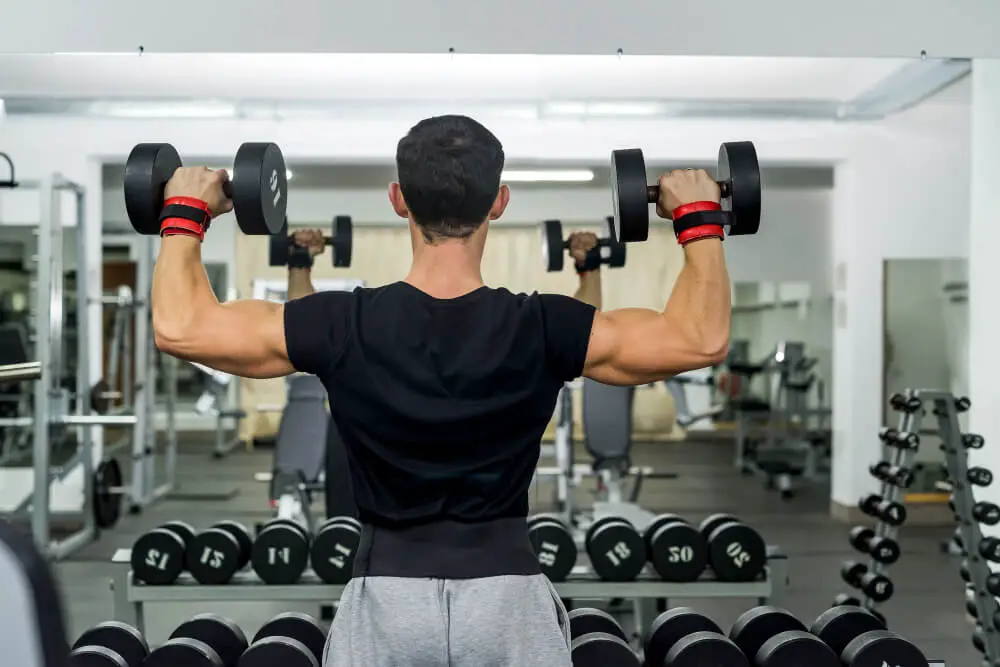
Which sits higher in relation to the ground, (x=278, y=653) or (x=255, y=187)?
(x=255, y=187)

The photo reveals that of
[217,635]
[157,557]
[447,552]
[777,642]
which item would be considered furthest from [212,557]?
[447,552]

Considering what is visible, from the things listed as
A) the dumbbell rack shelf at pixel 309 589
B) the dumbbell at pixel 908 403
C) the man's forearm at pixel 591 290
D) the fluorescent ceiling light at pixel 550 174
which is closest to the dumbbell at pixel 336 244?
the man's forearm at pixel 591 290

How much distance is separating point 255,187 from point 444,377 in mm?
414

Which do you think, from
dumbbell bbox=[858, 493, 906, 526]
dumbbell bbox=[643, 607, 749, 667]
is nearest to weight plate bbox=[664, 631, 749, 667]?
dumbbell bbox=[643, 607, 749, 667]

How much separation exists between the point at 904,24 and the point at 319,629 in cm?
277

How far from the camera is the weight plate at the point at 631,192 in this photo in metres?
1.29

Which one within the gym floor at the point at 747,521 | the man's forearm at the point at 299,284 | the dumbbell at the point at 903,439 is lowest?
the gym floor at the point at 747,521

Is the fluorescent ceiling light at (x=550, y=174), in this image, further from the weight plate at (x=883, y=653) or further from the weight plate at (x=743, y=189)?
the weight plate at (x=743, y=189)

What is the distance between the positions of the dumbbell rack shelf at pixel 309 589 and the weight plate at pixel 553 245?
0.92m

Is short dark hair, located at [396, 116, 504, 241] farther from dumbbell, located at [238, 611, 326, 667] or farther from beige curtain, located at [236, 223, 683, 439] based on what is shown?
beige curtain, located at [236, 223, 683, 439]

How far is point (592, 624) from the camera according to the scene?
208cm

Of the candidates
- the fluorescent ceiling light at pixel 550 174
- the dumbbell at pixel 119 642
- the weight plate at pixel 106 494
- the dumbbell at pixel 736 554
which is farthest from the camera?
the fluorescent ceiling light at pixel 550 174

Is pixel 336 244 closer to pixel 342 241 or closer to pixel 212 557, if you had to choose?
pixel 342 241

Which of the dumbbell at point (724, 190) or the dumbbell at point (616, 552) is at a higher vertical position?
the dumbbell at point (724, 190)
